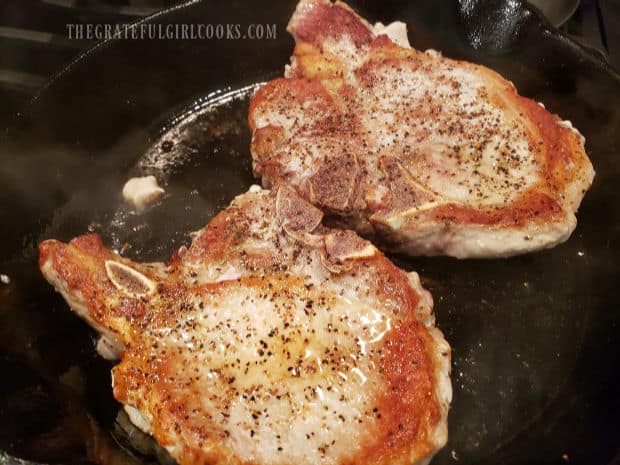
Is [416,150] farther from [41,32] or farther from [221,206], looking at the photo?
[41,32]

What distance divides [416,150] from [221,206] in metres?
1.11

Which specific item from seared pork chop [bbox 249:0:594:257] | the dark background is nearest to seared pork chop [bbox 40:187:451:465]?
seared pork chop [bbox 249:0:594:257]

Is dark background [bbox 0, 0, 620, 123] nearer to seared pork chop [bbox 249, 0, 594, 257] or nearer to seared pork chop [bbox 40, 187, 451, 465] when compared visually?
seared pork chop [bbox 249, 0, 594, 257]

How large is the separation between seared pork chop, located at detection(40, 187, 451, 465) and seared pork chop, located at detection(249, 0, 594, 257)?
0.26 meters

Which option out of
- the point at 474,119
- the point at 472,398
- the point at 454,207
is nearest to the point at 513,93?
the point at 474,119

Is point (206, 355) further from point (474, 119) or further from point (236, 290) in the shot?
point (474, 119)

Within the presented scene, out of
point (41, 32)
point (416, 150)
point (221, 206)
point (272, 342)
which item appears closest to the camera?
point (272, 342)

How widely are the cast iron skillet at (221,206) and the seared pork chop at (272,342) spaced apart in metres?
Result: 0.35

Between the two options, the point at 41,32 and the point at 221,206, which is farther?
the point at 41,32

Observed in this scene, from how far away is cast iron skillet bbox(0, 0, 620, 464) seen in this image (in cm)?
253

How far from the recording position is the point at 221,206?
3312 millimetres

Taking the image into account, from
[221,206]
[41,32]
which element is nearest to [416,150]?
[221,206]

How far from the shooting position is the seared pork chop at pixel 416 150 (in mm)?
2725

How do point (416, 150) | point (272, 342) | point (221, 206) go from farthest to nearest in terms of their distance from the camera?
1. point (221, 206)
2. point (416, 150)
3. point (272, 342)
